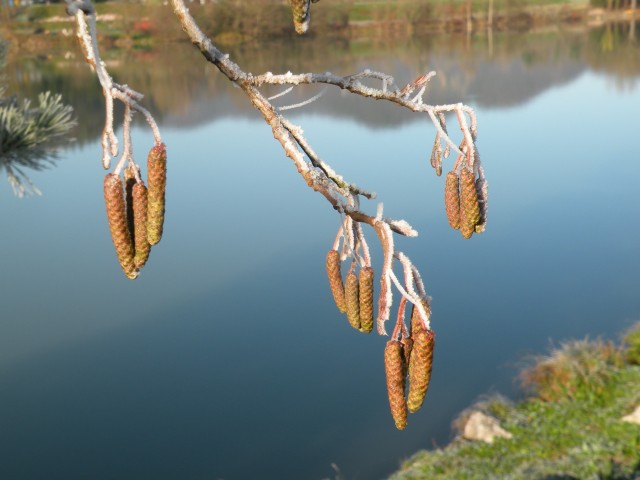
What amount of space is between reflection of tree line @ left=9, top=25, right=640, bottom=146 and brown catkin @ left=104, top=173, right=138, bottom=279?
22.4m

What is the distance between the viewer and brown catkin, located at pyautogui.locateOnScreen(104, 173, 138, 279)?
1196 millimetres

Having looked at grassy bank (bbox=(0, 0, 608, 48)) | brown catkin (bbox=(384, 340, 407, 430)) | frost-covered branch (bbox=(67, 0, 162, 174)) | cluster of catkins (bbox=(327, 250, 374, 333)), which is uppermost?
grassy bank (bbox=(0, 0, 608, 48))

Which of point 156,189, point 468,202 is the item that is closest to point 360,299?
point 468,202

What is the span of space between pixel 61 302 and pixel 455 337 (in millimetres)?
6440

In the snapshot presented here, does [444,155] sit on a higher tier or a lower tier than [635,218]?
higher

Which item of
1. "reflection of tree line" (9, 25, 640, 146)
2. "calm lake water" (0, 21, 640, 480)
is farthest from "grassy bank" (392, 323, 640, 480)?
"reflection of tree line" (9, 25, 640, 146)

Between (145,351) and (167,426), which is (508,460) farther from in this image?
(145,351)

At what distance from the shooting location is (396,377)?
1.18 metres

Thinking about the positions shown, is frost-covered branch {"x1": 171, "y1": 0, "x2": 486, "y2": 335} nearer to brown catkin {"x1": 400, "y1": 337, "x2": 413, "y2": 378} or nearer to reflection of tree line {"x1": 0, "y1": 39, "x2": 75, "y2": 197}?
brown catkin {"x1": 400, "y1": 337, "x2": 413, "y2": 378}

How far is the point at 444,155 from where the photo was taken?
1338 mm

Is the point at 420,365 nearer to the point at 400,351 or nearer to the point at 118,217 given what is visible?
the point at 400,351

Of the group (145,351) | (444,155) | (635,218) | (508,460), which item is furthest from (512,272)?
(444,155)

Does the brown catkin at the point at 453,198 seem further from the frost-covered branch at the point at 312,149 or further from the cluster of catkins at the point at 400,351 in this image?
the cluster of catkins at the point at 400,351

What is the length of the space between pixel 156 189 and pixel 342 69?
26493mm
